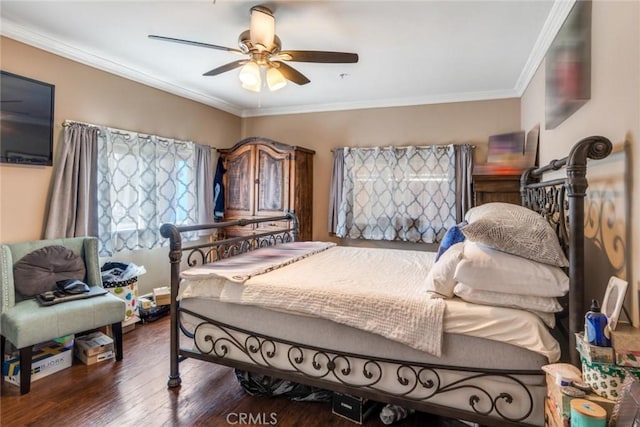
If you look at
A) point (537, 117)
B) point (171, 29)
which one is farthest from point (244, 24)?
point (537, 117)

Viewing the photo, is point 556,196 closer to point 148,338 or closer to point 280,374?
point 280,374

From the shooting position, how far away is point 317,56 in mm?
2334

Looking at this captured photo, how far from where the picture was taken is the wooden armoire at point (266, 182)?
4.39m

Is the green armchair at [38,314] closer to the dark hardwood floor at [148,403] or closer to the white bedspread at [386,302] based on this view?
the dark hardwood floor at [148,403]

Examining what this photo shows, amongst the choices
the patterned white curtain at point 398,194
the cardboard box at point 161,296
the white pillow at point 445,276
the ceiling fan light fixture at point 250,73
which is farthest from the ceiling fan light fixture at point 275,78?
the cardboard box at point 161,296

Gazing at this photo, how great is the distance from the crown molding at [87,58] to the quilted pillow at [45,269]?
1.66 meters

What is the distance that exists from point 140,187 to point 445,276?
3251 millimetres

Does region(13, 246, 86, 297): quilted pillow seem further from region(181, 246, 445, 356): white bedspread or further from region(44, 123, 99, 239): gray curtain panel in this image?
region(181, 246, 445, 356): white bedspread

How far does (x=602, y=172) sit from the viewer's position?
158cm

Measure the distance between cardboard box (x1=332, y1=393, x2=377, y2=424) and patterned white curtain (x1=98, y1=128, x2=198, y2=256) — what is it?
8.53ft

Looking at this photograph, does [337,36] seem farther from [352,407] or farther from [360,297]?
[352,407]

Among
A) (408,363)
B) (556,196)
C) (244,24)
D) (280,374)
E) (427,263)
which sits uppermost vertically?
(244,24)

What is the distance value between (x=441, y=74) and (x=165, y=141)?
10.1 ft

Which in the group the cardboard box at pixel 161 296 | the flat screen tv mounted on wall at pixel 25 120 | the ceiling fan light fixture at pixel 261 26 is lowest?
the cardboard box at pixel 161 296
